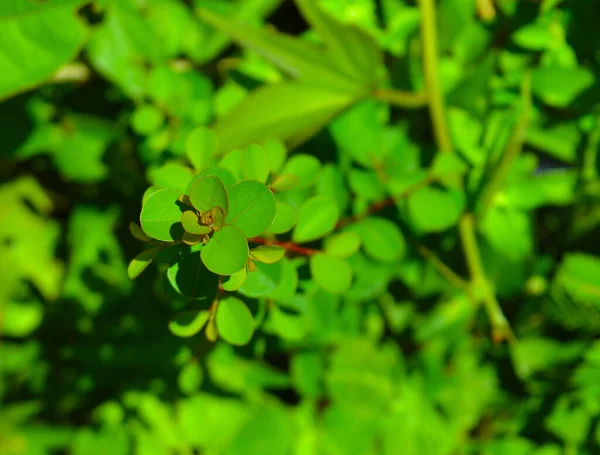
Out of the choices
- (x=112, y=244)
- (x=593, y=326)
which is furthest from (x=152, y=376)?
(x=593, y=326)

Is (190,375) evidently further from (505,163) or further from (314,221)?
(505,163)

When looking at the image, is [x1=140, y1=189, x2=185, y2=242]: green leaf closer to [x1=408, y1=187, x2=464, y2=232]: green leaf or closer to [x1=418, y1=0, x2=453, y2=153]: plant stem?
[x1=408, y1=187, x2=464, y2=232]: green leaf

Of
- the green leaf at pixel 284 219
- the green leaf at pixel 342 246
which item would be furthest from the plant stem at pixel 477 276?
the green leaf at pixel 284 219

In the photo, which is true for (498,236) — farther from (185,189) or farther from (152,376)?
(152,376)

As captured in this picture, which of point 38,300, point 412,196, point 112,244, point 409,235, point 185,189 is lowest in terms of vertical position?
point 38,300

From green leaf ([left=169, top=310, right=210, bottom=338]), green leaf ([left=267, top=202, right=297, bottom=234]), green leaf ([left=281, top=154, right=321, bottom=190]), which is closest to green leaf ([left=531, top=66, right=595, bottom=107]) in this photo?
green leaf ([left=281, top=154, right=321, bottom=190])
